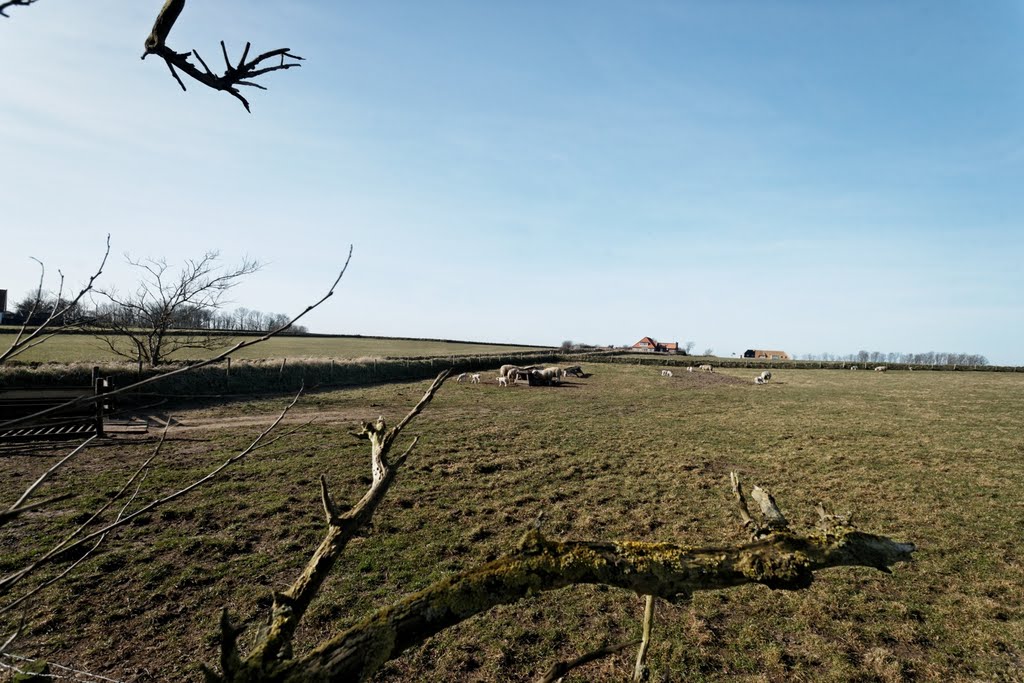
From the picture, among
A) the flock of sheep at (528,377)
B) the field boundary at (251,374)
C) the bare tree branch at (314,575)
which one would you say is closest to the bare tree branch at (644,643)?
the bare tree branch at (314,575)

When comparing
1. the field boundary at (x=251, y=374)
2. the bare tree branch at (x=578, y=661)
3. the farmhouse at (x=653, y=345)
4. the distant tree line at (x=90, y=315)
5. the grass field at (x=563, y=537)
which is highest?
the farmhouse at (x=653, y=345)

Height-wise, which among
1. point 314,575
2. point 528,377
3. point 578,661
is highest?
point 314,575

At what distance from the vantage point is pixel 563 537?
953 cm

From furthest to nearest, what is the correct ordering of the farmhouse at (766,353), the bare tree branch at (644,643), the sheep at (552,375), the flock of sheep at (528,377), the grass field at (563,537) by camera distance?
the farmhouse at (766,353) → the sheep at (552,375) → the flock of sheep at (528,377) → the grass field at (563,537) → the bare tree branch at (644,643)

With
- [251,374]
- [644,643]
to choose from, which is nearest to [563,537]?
[644,643]

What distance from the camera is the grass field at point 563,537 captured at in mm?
6164

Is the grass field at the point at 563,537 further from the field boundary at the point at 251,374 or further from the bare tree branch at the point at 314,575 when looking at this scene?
the bare tree branch at the point at 314,575

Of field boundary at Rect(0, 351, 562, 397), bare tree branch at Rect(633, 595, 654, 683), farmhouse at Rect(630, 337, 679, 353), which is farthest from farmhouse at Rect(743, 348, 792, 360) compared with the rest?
bare tree branch at Rect(633, 595, 654, 683)

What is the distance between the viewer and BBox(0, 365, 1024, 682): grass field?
243 inches

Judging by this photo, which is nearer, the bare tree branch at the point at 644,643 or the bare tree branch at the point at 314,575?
the bare tree branch at the point at 314,575

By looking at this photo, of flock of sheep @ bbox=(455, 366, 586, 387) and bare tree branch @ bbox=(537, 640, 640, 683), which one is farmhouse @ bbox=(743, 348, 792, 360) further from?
bare tree branch @ bbox=(537, 640, 640, 683)

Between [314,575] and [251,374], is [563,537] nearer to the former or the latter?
[314,575]

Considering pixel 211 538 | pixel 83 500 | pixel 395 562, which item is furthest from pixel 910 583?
pixel 83 500

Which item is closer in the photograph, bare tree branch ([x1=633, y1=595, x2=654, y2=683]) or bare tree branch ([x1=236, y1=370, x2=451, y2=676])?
bare tree branch ([x1=236, y1=370, x2=451, y2=676])
